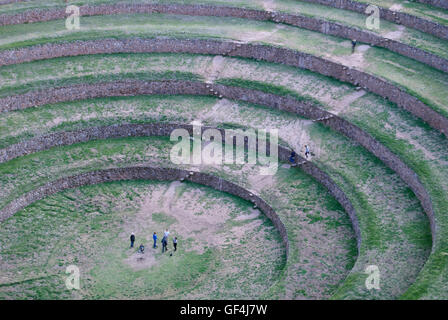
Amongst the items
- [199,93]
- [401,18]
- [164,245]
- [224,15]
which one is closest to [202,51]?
[199,93]

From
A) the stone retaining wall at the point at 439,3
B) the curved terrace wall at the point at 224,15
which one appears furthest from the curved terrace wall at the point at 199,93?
the stone retaining wall at the point at 439,3

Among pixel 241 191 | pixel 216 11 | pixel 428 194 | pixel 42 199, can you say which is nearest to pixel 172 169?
pixel 241 191

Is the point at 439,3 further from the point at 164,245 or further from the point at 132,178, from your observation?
the point at 164,245

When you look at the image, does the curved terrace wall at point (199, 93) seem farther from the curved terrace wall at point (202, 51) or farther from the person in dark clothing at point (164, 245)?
the person in dark clothing at point (164, 245)
